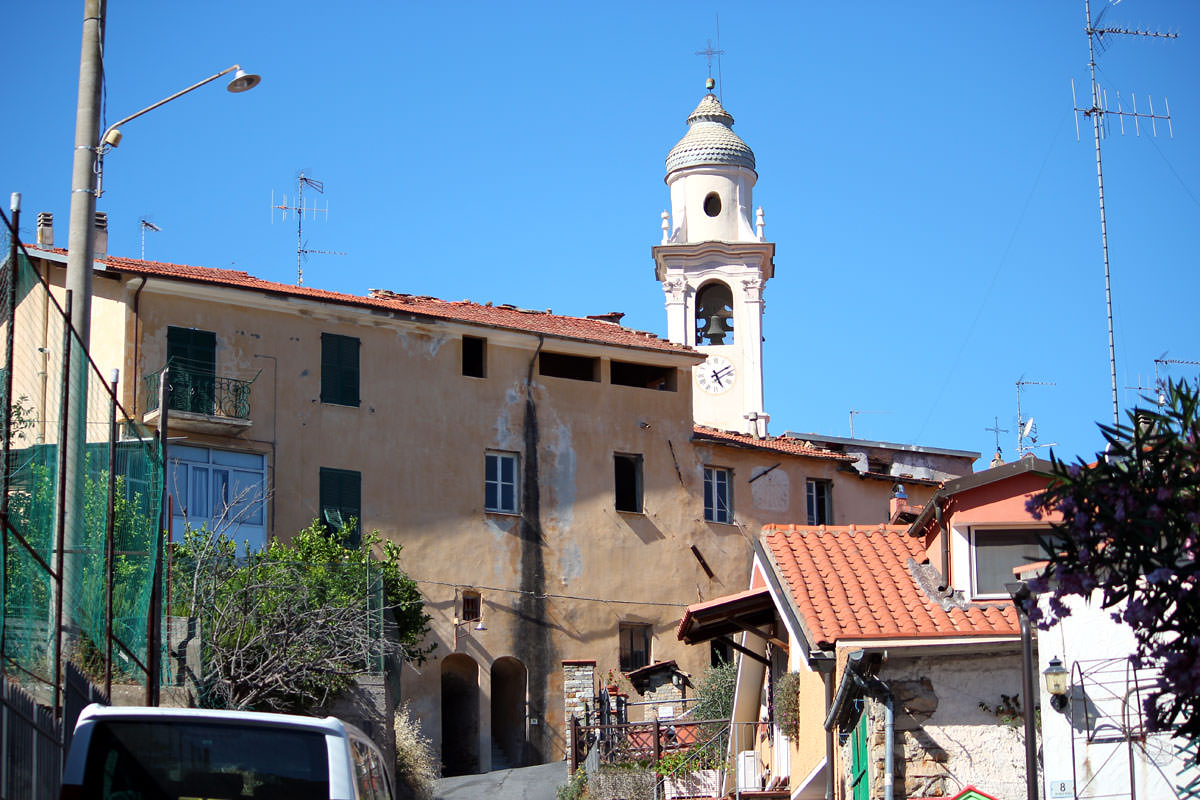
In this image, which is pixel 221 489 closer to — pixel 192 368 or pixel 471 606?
pixel 192 368

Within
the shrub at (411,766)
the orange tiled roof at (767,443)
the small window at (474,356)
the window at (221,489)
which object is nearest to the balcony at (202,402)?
the window at (221,489)

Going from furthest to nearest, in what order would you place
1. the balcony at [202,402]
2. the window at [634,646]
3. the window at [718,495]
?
the window at [718,495], the window at [634,646], the balcony at [202,402]

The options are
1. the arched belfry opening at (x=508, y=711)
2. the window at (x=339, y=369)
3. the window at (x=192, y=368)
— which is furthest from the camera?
the arched belfry opening at (x=508, y=711)

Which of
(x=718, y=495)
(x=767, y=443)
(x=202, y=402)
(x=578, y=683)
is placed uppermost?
(x=202, y=402)

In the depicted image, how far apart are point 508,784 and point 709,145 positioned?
3059cm

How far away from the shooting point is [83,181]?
15.3m

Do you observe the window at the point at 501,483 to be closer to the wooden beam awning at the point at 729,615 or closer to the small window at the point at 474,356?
the small window at the point at 474,356

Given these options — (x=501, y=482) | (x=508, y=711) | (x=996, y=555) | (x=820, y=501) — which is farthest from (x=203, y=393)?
(x=996, y=555)

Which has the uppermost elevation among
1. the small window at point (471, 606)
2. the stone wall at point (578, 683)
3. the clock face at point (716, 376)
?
the clock face at point (716, 376)

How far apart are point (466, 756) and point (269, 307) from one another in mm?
10649

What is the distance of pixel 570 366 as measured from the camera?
42594 millimetres

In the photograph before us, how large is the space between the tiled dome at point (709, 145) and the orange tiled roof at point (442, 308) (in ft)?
44.3

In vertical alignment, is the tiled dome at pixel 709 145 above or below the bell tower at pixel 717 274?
above

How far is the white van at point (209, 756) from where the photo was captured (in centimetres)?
978
